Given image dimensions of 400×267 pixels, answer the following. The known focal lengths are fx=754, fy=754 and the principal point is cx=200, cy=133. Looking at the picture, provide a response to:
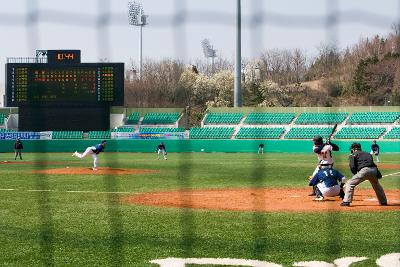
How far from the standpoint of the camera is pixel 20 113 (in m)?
42.2

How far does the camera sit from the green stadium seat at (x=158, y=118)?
52.2m

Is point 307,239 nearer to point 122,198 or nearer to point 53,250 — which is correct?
point 53,250

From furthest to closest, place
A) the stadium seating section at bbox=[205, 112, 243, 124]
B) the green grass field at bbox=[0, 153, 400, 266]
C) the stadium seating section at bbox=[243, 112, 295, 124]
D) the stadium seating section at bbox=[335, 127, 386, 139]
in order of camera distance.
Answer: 1. the stadium seating section at bbox=[205, 112, 243, 124]
2. the stadium seating section at bbox=[243, 112, 295, 124]
3. the stadium seating section at bbox=[335, 127, 386, 139]
4. the green grass field at bbox=[0, 153, 400, 266]

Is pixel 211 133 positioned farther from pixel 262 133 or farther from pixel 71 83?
pixel 71 83

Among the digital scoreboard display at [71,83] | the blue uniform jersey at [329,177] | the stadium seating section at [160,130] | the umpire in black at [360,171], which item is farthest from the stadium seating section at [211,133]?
the umpire in black at [360,171]

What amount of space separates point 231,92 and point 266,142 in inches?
827

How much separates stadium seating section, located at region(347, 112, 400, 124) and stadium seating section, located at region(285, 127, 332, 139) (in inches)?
70.5

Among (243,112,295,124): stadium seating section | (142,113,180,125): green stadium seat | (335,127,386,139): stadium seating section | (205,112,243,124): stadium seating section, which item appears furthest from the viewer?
(205,112,243,124): stadium seating section

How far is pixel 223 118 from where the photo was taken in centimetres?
5312

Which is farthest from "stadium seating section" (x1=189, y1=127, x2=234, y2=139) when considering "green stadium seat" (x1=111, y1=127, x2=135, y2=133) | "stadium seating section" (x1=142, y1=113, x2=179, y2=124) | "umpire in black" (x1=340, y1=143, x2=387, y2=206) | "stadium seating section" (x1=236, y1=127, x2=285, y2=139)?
"umpire in black" (x1=340, y1=143, x2=387, y2=206)

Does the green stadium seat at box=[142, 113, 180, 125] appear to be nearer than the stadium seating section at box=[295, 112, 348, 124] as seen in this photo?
No

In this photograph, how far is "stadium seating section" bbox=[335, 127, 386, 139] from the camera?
4750 cm

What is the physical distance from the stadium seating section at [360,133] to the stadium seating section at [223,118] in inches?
295

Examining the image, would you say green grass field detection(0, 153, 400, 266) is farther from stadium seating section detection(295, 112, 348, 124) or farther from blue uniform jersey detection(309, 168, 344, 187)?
stadium seating section detection(295, 112, 348, 124)
